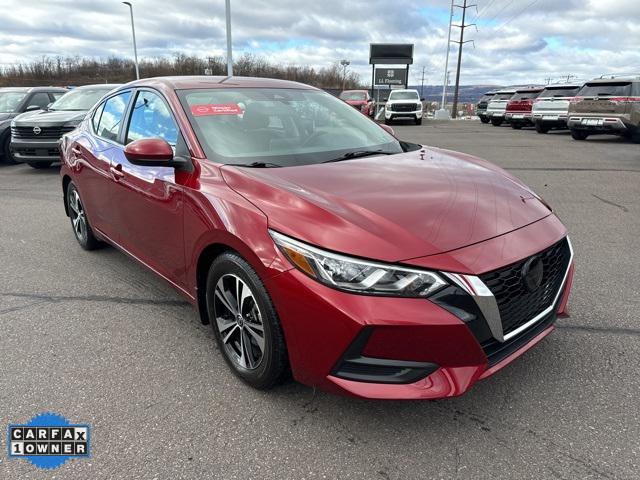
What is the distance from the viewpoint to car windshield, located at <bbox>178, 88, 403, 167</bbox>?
3.01 meters

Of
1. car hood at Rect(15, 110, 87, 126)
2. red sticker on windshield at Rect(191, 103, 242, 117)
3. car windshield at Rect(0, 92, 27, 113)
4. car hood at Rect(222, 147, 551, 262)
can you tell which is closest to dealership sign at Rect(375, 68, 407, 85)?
car windshield at Rect(0, 92, 27, 113)

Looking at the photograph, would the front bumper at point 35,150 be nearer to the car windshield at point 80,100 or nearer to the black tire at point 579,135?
the car windshield at point 80,100

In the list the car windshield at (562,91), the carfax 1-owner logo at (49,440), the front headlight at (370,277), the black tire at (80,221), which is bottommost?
the carfax 1-owner logo at (49,440)

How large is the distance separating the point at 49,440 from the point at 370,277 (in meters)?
1.74

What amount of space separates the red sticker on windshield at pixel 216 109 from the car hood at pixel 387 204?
2.13 feet

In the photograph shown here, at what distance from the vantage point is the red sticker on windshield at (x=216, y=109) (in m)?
3.15

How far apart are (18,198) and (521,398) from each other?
7.90 metres

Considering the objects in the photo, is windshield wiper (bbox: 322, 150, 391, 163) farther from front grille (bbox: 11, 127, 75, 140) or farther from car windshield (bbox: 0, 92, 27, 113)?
car windshield (bbox: 0, 92, 27, 113)

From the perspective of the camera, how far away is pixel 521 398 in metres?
2.54

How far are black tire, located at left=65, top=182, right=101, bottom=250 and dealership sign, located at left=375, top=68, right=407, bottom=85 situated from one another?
3715cm

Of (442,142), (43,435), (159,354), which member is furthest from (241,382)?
(442,142)

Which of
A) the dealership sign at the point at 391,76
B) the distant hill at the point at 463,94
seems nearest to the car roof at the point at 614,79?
the dealership sign at the point at 391,76

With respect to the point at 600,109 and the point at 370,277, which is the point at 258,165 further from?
the point at 600,109

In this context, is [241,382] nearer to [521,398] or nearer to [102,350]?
[102,350]
